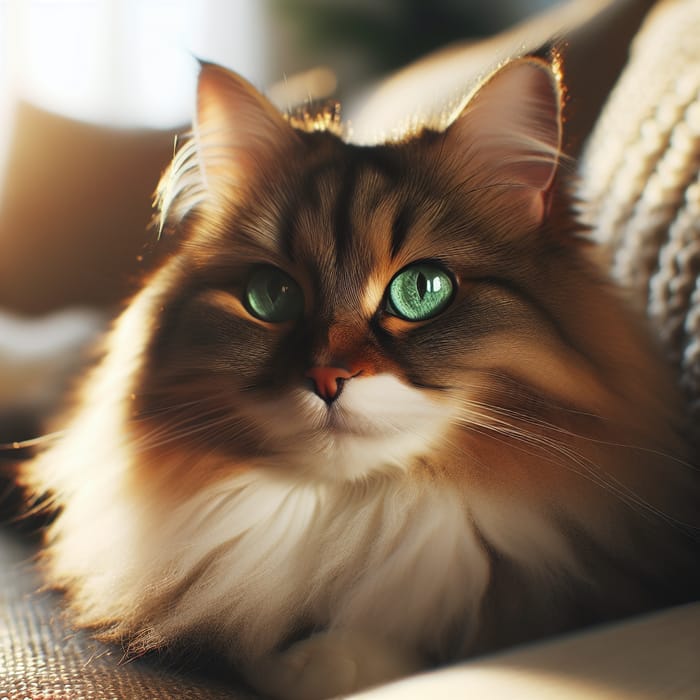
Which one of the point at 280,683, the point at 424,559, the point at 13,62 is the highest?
the point at 13,62

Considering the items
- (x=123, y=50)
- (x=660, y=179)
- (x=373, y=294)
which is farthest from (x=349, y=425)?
(x=123, y=50)

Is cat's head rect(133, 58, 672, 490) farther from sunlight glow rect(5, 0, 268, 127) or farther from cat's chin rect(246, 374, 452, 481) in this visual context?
sunlight glow rect(5, 0, 268, 127)

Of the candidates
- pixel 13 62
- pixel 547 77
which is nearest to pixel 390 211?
pixel 547 77

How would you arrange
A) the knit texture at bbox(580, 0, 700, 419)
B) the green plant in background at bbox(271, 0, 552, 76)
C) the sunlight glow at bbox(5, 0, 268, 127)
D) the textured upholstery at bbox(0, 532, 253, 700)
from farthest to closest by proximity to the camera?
the green plant in background at bbox(271, 0, 552, 76), the sunlight glow at bbox(5, 0, 268, 127), the knit texture at bbox(580, 0, 700, 419), the textured upholstery at bbox(0, 532, 253, 700)

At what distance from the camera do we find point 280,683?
561 mm

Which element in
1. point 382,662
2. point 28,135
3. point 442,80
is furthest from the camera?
point 28,135

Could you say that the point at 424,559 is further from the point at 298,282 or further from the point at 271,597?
the point at 298,282

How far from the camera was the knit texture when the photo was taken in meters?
0.71

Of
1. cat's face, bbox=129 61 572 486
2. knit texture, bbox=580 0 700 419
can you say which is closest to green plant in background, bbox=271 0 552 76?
knit texture, bbox=580 0 700 419

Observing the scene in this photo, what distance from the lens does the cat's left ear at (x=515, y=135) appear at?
60 cm

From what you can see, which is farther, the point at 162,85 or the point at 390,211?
the point at 162,85

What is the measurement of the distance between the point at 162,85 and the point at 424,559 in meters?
0.63

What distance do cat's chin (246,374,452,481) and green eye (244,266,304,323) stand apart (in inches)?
3.2

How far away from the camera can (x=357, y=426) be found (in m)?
0.57
